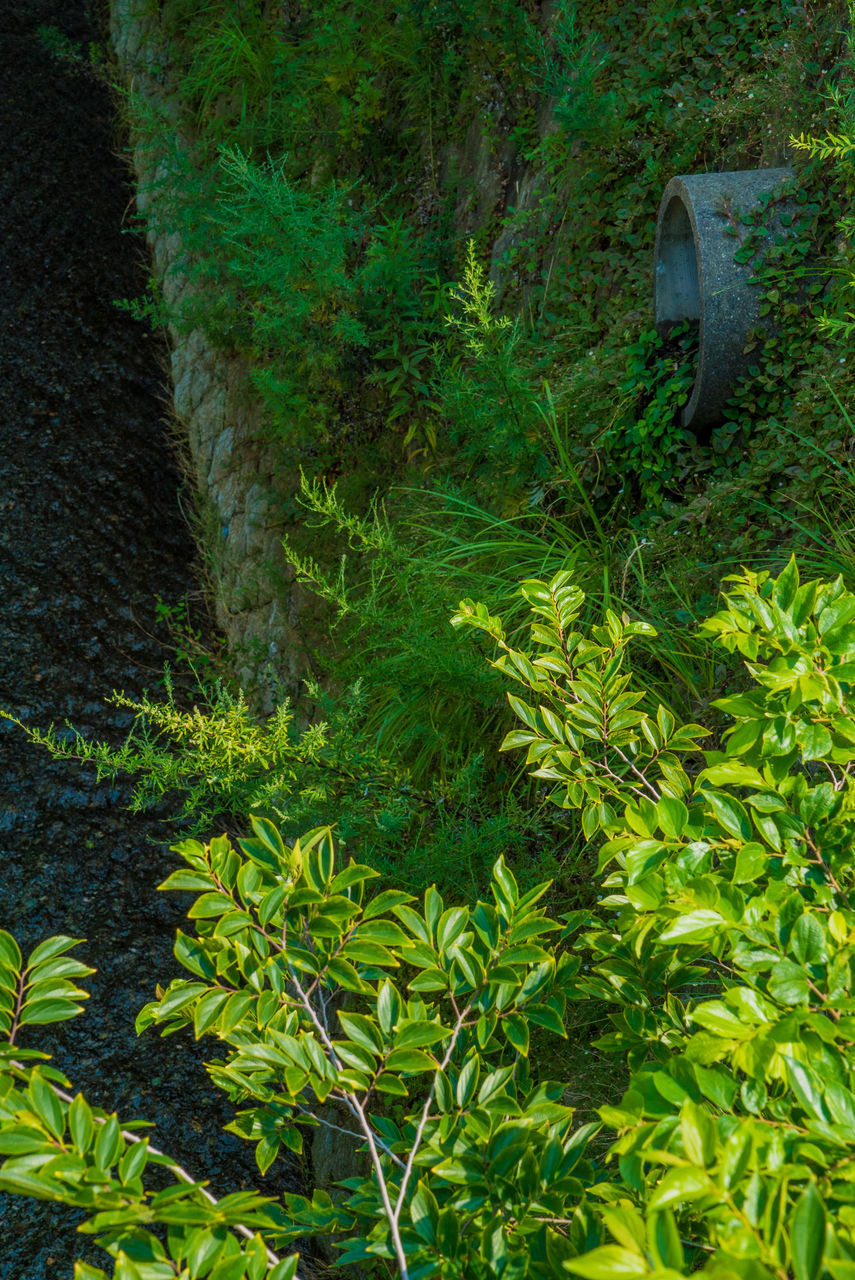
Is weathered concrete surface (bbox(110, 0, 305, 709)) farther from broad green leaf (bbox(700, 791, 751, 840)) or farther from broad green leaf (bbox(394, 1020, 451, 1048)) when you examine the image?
broad green leaf (bbox(700, 791, 751, 840))

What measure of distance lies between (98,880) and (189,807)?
3.80 ft

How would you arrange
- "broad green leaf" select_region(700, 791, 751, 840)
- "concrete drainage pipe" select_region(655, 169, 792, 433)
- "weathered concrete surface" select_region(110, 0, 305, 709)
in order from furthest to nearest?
"weathered concrete surface" select_region(110, 0, 305, 709), "concrete drainage pipe" select_region(655, 169, 792, 433), "broad green leaf" select_region(700, 791, 751, 840)

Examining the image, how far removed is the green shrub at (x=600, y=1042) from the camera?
2.26ft

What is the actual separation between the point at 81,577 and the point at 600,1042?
3.61 metres

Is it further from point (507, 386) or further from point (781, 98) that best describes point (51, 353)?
point (781, 98)

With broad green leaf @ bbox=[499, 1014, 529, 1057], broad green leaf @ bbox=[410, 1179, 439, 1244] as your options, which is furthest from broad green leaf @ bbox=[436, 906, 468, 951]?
broad green leaf @ bbox=[410, 1179, 439, 1244]

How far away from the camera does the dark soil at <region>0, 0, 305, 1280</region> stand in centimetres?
268

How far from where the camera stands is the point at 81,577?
407cm

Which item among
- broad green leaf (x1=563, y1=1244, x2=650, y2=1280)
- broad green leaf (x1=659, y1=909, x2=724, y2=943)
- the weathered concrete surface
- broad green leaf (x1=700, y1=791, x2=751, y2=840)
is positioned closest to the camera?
broad green leaf (x1=563, y1=1244, x2=650, y2=1280)

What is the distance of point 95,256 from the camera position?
5.36 metres

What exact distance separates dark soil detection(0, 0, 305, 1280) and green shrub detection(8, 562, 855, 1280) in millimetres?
1771

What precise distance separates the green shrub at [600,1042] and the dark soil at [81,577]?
1.77 m

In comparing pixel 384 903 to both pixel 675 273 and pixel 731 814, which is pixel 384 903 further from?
pixel 675 273

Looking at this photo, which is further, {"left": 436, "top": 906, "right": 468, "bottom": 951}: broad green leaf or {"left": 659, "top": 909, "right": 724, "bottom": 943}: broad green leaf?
{"left": 436, "top": 906, "right": 468, "bottom": 951}: broad green leaf
